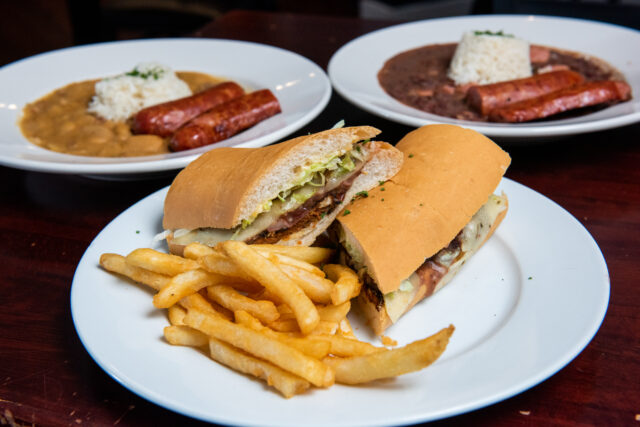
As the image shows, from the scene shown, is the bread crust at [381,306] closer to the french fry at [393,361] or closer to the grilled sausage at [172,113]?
the french fry at [393,361]

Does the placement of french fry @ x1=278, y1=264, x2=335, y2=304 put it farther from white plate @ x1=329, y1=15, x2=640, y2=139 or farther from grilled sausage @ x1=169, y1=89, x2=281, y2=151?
grilled sausage @ x1=169, y1=89, x2=281, y2=151

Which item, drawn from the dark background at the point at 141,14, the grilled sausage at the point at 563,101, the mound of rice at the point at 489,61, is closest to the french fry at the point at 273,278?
the grilled sausage at the point at 563,101

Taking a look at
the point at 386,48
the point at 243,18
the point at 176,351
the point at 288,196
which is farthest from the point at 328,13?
the point at 176,351

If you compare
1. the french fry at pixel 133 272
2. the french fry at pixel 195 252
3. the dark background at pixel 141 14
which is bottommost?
the dark background at pixel 141 14

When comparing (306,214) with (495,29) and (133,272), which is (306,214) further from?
(495,29)

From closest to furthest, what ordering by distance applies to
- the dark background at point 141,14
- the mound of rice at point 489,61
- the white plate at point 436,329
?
the white plate at point 436,329 < the mound of rice at point 489,61 < the dark background at point 141,14

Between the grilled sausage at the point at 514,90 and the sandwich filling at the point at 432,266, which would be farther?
the grilled sausage at the point at 514,90

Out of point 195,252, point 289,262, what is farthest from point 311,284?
point 195,252

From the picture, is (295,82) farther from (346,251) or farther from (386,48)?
(346,251)
